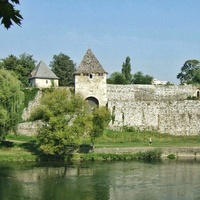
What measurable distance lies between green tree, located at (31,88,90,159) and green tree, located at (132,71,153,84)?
2608 cm

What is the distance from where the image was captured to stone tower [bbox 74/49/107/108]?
39.2 meters

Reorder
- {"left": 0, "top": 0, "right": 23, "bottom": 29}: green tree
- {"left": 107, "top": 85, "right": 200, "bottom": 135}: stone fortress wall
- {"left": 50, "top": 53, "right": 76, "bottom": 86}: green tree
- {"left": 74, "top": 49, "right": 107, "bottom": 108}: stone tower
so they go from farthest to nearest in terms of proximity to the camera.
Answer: {"left": 50, "top": 53, "right": 76, "bottom": 86}: green tree, {"left": 74, "top": 49, "right": 107, "bottom": 108}: stone tower, {"left": 107, "top": 85, "right": 200, "bottom": 135}: stone fortress wall, {"left": 0, "top": 0, "right": 23, "bottom": 29}: green tree

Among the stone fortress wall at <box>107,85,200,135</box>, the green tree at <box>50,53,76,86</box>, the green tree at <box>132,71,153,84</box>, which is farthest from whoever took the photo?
the green tree at <box>50,53,76,86</box>

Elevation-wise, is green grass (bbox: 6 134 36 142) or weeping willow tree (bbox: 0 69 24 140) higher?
weeping willow tree (bbox: 0 69 24 140)

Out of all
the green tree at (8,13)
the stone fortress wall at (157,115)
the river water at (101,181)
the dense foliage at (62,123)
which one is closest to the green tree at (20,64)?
the stone fortress wall at (157,115)

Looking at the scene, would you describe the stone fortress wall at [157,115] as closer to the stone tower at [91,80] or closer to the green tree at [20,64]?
the stone tower at [91,80]

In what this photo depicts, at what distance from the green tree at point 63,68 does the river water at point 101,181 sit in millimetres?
32257

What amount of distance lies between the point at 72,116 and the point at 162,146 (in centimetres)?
790

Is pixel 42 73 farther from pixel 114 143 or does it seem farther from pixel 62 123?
pixel 62 123

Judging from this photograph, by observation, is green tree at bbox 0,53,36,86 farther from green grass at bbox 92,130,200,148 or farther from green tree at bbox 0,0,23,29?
green tree at bbox 0,0,23,29

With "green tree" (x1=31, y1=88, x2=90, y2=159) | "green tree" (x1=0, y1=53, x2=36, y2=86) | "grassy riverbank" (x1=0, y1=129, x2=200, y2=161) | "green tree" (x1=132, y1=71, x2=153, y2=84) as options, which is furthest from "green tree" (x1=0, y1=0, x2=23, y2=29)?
"green tree" (x1=132, y1=71, x2=153, y2=84)

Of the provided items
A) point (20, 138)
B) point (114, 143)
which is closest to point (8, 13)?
point (114, 143)

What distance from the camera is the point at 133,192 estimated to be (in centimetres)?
1934

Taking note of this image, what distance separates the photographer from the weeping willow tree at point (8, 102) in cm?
3016
